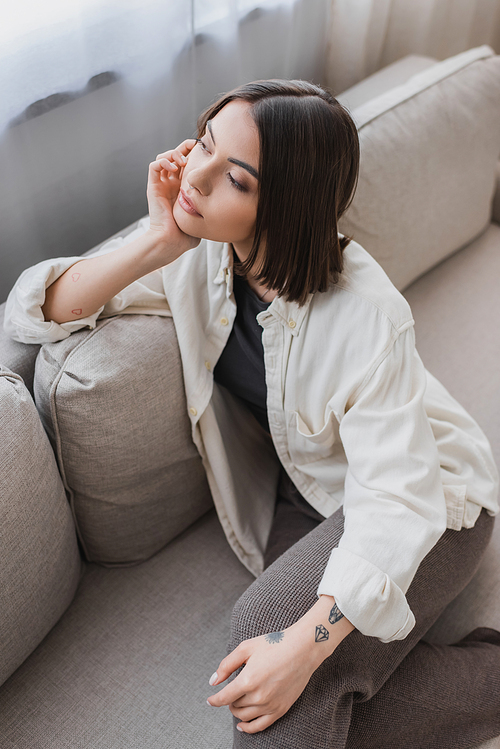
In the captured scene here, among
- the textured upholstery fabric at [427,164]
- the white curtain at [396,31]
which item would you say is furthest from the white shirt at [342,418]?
the white curtain at [396,31]

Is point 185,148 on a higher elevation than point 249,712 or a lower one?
higher

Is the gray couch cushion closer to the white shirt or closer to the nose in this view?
the white shirt

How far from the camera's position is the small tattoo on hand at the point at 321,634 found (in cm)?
77

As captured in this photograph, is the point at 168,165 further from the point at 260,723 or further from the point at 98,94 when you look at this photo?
the point at 260,723

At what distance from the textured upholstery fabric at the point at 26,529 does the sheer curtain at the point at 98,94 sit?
445 millimetres

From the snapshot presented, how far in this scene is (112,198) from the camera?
1.33m

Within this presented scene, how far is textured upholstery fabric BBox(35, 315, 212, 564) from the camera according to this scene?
3.01ft

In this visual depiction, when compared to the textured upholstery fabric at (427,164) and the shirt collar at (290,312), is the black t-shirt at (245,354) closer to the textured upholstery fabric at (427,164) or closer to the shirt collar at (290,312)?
the shirt collar at (290,312)

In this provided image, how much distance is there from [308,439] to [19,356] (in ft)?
1.63

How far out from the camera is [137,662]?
100 cm

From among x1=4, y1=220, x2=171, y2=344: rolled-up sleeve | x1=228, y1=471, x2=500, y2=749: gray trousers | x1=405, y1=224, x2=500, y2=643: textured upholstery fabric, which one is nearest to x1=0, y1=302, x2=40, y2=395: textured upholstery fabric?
x1=4, y1=220, x2=171, y2=344: rolled-up sleeve

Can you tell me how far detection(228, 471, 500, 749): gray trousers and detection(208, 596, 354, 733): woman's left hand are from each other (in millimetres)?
26

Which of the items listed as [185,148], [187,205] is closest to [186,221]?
[187,205]

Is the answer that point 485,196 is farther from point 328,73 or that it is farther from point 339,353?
point 339,353
